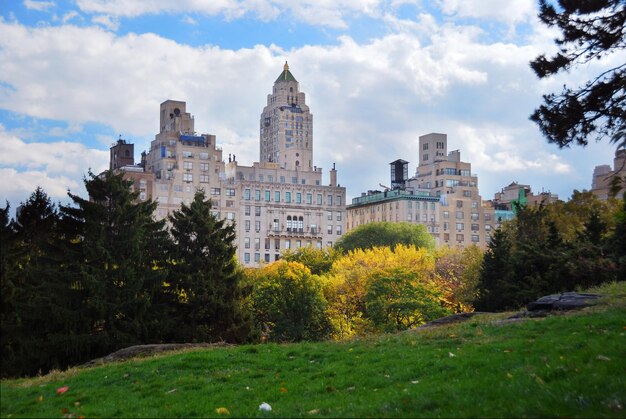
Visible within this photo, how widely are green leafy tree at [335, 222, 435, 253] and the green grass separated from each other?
376ft

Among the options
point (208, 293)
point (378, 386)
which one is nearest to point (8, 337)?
point (208, 293)

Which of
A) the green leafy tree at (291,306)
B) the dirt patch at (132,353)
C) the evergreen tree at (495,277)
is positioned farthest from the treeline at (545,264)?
the dirt patch at (132,353)

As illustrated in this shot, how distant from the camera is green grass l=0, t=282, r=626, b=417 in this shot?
13891mm

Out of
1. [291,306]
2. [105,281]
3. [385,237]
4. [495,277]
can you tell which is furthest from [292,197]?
[105,281]

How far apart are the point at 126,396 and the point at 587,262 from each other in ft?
112

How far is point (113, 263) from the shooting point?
140 feet

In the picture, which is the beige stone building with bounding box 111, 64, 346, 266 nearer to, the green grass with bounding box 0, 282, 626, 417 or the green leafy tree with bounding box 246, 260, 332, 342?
the green leafy tree with bounding box 246, 260, 332, 342

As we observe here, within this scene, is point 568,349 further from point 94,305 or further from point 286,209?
point 286,209

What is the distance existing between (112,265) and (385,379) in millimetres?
28519

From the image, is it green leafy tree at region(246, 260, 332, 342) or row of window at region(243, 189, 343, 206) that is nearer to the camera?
green leafy tree at region(246, 260, 332, 342)

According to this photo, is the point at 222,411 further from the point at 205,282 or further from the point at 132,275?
the point at 205,282

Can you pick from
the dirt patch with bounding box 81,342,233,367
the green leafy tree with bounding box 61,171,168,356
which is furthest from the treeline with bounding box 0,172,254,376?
the dirt patch with bounding box 81,342,233,367

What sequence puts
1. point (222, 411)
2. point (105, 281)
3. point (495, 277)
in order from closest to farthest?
point (222, 411) < point (105, 281) < point (495, 277)

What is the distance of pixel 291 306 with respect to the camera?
7012 cm
